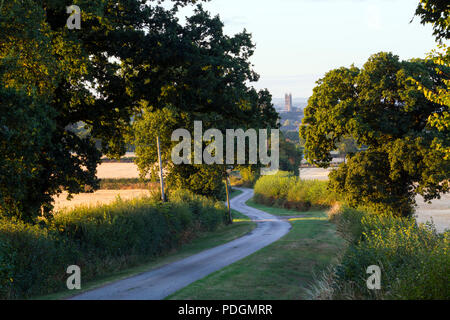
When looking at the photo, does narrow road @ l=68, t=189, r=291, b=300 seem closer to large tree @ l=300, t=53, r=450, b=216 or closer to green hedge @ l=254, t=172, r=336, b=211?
large tree @ l=300, t=53, r=450, b=216

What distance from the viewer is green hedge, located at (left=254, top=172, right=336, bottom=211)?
6738 cm

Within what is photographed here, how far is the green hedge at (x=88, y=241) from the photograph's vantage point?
17.7m

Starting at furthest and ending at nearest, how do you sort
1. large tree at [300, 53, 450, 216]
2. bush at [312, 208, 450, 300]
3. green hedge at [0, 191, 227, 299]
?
large tree at [300, 53, 450, 216], green hedge at [0, 191, 227, 299], bush at [312, 208, 450, 300]

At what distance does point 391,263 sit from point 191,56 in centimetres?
1320

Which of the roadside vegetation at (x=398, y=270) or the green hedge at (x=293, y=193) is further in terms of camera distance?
the green hedge at (x=293, y=193)

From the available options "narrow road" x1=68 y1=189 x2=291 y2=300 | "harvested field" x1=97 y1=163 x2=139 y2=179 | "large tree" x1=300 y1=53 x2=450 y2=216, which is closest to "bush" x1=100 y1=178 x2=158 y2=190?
"harvested field" x1=97 y1=163 x2=139 y2=179

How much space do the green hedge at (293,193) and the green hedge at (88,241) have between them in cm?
3495

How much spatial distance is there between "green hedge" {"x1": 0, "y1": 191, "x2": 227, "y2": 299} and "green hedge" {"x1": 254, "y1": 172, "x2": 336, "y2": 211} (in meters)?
35.0

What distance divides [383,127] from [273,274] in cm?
1310

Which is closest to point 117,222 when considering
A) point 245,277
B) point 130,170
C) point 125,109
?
point 125,109

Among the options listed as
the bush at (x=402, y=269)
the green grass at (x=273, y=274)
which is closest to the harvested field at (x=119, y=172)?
the green grass at (x=273, y=274)

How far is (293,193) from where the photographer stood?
73.2 metres
